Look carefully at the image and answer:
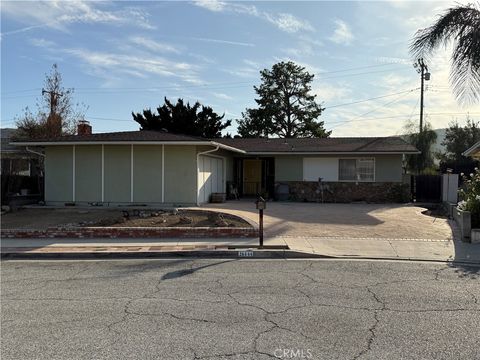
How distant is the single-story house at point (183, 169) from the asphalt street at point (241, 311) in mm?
9943

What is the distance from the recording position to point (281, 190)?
24609 millimetres

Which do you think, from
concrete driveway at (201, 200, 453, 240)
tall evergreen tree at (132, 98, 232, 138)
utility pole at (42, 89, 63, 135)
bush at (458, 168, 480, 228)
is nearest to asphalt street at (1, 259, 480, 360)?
concrete driveway at (201, 200, 453, 240)

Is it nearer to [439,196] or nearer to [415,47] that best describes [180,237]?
[415,47]

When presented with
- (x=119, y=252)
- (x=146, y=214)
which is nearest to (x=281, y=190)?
(x=146, y=214)

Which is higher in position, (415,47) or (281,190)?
(415,47)

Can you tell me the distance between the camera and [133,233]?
1244cm

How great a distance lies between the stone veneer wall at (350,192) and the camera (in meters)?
24.0

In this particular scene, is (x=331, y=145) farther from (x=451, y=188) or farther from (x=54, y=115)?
(x=54, y=115)

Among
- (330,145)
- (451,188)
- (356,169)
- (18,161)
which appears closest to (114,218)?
(18,161)

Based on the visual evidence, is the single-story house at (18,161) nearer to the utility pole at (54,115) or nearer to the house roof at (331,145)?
the utility pole at (54,115)

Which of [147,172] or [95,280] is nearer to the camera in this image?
[95,280]

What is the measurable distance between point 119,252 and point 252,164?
17.4 meters

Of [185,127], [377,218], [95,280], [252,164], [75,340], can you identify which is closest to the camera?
[75,340]

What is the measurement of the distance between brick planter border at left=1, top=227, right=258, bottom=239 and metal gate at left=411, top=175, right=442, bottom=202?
54.0ft
